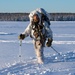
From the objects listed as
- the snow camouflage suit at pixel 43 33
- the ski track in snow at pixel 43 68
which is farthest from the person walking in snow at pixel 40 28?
the ski track in snow at pixel 43 68

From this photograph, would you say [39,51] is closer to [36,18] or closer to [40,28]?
[40,28]

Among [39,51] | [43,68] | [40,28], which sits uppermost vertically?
[40,28]

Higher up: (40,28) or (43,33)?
(40,28)

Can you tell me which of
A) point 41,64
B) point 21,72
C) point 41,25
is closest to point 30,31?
point 41,25

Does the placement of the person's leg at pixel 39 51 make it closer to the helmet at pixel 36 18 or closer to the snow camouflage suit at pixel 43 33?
the snow camouflage suit at pixel 43 33

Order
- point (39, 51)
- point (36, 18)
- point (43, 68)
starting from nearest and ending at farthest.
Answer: point (43, 68)
point (36, 18)
point (39, 51)

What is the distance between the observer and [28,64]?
24.4 ft

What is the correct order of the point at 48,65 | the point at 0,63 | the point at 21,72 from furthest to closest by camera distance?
the point at 0,63, the point at 48,65, the point at 21,72

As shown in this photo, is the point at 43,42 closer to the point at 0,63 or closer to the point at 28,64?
the point at 28,64

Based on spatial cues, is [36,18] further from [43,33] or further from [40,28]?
[43,33]

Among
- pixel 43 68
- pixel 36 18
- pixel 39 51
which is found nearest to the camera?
pixel 43 68

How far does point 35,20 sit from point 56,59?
1.27 meters

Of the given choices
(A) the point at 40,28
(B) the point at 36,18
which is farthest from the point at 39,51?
(B) the point at 36,18

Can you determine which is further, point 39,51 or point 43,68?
point 39,51
